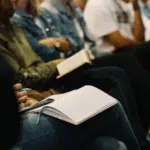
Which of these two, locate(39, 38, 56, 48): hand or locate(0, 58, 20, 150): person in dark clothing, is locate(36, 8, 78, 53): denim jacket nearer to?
locate(39, 38, 56, 48): hand

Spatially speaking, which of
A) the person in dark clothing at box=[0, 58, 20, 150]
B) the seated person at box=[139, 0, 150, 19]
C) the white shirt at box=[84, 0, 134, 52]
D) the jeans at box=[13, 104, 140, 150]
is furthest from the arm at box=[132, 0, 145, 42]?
the person in dark clothing at box=[0, 58, 20, 150]

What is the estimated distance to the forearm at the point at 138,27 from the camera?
2570mm

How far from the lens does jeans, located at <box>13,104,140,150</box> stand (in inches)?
43.9

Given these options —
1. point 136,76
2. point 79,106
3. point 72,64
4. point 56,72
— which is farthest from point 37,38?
point 79,106

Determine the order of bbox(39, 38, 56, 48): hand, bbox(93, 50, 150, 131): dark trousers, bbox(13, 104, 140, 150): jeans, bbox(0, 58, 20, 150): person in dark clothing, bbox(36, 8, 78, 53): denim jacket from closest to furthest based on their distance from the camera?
bbox(0, 58, 20, 150): person in dark clothing → bbox(13, 104, 140, 150): jeans → bbox(93, 50, 150, 131): dark trousers → bbox(39, 38, 56, 48): hand → bbox(36, 8, 78, 53): denim jacket

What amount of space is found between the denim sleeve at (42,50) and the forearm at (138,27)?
0.72m

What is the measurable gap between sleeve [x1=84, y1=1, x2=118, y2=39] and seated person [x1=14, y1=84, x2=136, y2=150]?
1108mm

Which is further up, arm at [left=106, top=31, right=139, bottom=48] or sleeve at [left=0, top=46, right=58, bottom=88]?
sleeve at [left=0, top=46, right=58, bottom=88]

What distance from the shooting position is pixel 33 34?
6.74ft

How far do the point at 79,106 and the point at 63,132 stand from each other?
0.40 ft

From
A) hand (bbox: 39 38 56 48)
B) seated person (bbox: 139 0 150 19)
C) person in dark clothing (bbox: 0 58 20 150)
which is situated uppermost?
person in dark clothing (bbox: 0 58 20 150)

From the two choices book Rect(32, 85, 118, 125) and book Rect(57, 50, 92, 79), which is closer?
book Rect(32, 85, 118, 125)

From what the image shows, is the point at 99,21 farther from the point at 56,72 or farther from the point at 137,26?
the point at 56,72

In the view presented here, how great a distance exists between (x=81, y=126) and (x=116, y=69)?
2.39 ft
